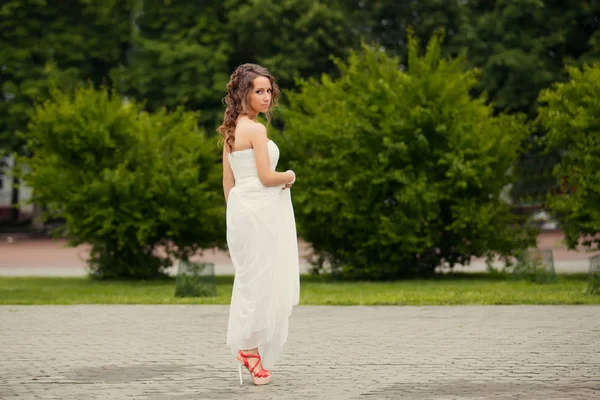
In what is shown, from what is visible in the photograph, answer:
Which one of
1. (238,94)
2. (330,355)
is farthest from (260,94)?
(330,355)

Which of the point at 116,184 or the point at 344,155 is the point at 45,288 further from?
the point at 344,155

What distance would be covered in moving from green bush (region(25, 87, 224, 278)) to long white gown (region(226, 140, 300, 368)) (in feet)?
46.9

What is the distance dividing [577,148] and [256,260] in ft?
45.6

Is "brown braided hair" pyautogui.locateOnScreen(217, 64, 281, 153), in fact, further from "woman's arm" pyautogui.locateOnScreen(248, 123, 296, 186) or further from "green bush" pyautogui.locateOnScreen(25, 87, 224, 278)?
"green bush" pyautogui.locateOnScreen(25, 87, 224, 278)

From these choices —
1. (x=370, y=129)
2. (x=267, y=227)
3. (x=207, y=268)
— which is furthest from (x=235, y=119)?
(x=370, y=129)

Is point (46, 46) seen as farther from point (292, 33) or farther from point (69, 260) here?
point (69, 260)

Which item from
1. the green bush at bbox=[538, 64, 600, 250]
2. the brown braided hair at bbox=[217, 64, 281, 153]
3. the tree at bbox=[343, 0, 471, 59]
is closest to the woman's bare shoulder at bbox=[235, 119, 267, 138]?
the brown braided hair at bbox=[217, 64, 281, 153]

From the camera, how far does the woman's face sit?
842cm

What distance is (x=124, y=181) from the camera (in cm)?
2272

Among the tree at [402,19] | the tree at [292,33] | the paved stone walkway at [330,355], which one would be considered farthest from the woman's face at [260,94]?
the tree at [402,19]

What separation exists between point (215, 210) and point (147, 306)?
7299 millimetres

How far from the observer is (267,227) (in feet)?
27.4

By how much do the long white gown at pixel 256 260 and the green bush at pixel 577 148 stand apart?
42.8 ft

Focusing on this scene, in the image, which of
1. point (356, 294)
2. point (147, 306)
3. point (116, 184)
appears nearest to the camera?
point (147, 306)
